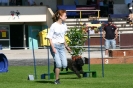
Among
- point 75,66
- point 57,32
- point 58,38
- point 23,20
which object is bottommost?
point 75,66

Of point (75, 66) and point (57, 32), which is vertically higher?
point (57, 32)

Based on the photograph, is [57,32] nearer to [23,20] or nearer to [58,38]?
[58,38]

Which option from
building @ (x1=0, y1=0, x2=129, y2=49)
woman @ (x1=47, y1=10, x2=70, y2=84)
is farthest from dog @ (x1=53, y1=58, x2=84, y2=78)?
building @ (x1=0, y1=0, x2=129, y2=49)

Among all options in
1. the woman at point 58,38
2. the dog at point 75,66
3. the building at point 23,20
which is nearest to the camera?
the woman at point 58,38

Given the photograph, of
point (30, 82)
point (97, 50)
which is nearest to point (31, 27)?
point (97, 50)

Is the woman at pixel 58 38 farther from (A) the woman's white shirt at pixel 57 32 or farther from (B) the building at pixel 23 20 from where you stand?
(B) the building at pixel 23 20

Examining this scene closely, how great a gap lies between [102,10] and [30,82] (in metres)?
31.8

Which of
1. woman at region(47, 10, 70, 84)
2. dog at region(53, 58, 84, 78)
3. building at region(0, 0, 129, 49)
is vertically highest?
building at region(0, 0, 129, 49)

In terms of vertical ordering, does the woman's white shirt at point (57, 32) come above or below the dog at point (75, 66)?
above

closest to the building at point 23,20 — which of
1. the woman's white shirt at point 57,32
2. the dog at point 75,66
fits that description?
the dog at point 75,66

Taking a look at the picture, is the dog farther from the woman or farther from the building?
the building

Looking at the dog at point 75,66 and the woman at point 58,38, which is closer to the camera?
the woman at point 58,38

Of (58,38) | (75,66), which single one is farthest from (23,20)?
(58,38)

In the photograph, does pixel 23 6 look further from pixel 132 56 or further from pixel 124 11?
pixel 132 56
